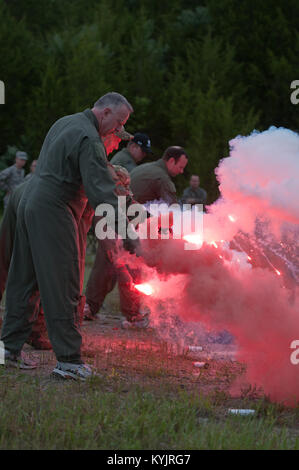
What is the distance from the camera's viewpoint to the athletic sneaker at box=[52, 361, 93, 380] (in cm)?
542

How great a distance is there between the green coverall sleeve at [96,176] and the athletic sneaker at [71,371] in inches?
51.7

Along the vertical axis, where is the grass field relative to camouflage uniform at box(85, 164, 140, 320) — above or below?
below

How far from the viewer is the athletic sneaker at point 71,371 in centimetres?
542

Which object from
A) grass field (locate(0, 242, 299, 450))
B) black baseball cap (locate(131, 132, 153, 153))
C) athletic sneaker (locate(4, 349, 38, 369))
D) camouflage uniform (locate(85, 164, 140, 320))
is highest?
black baseball cap (locate(131, 132, 153, 153))

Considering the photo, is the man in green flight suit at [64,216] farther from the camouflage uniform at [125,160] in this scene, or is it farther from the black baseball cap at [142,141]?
the camouflage uniform at [125,160]

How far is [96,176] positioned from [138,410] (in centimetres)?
171

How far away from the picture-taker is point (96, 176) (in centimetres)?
510

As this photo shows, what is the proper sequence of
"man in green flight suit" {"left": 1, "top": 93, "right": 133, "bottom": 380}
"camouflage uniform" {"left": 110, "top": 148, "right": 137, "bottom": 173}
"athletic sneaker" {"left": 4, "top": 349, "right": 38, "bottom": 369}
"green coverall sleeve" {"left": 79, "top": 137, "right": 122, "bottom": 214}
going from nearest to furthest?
1. "green coverall sleeve" {"left": 79, "top": 137, "right": 122, "bottom": 214}
2. "man in green flight suit" {"left": 1, "top": 93, "right": 133, "bottom": 380}
3. "athletic sneaker" {"left": 4, "top": 349, "right": 38, "bottom": 369}
4. "camouflage uniform" {"left": 110, "top": 148, "right": 137, "bottom": 173}

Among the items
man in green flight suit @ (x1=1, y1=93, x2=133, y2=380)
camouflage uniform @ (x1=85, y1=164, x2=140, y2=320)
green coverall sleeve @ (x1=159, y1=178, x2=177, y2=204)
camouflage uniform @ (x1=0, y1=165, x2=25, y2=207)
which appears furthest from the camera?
camouflage uniform @ (x1=0, y1=165, x2=25, y2=207)

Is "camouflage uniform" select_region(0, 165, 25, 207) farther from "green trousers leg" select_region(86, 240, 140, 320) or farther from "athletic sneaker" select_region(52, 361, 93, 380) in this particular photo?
"athletic sneaker" select_region(52, 361, 93, 380)

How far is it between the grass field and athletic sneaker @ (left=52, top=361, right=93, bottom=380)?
83 mm

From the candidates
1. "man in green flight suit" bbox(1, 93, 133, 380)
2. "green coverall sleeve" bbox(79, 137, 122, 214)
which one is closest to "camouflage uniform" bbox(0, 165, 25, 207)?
"man in green flight suit" bbox(1, 93, 133, 380)
